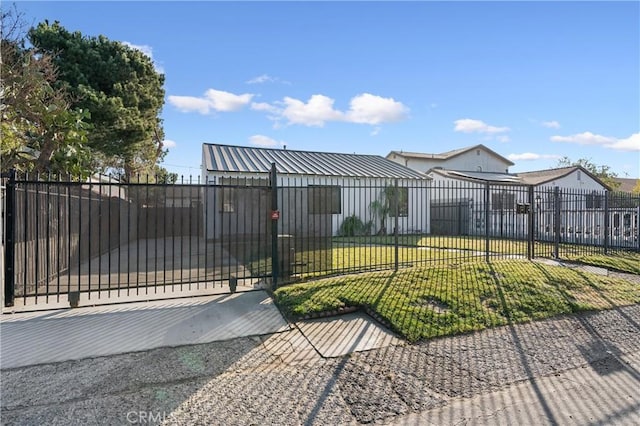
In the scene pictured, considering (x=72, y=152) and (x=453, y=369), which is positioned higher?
(x=72, y=152)

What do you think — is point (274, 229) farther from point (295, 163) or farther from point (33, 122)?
point (295, 163)

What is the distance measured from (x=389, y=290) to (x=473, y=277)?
200 cm

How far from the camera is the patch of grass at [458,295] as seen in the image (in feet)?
16.5

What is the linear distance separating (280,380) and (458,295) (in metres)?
3.55

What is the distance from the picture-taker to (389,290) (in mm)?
6090

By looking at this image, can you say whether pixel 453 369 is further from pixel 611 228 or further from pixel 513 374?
pixel 611 228

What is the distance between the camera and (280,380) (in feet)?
11.6

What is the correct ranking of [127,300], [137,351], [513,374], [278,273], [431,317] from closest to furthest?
[513,374], [137,351], [431,317], [127,300], [278,273]

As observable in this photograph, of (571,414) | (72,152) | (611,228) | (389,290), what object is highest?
(72,152)

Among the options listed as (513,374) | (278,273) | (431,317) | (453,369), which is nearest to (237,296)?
(278,273)

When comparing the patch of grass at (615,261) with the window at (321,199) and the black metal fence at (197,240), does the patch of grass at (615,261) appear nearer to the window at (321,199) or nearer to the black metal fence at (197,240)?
the black metal fence at (197,240)

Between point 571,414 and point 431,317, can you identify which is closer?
point 571,414

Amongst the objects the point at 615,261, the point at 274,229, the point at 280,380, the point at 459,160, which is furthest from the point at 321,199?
the point at 459,160

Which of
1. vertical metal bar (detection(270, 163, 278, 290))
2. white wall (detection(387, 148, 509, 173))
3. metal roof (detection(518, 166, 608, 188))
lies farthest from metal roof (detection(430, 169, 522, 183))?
vertical metal bar (detection(270, 163, 278, 290))
